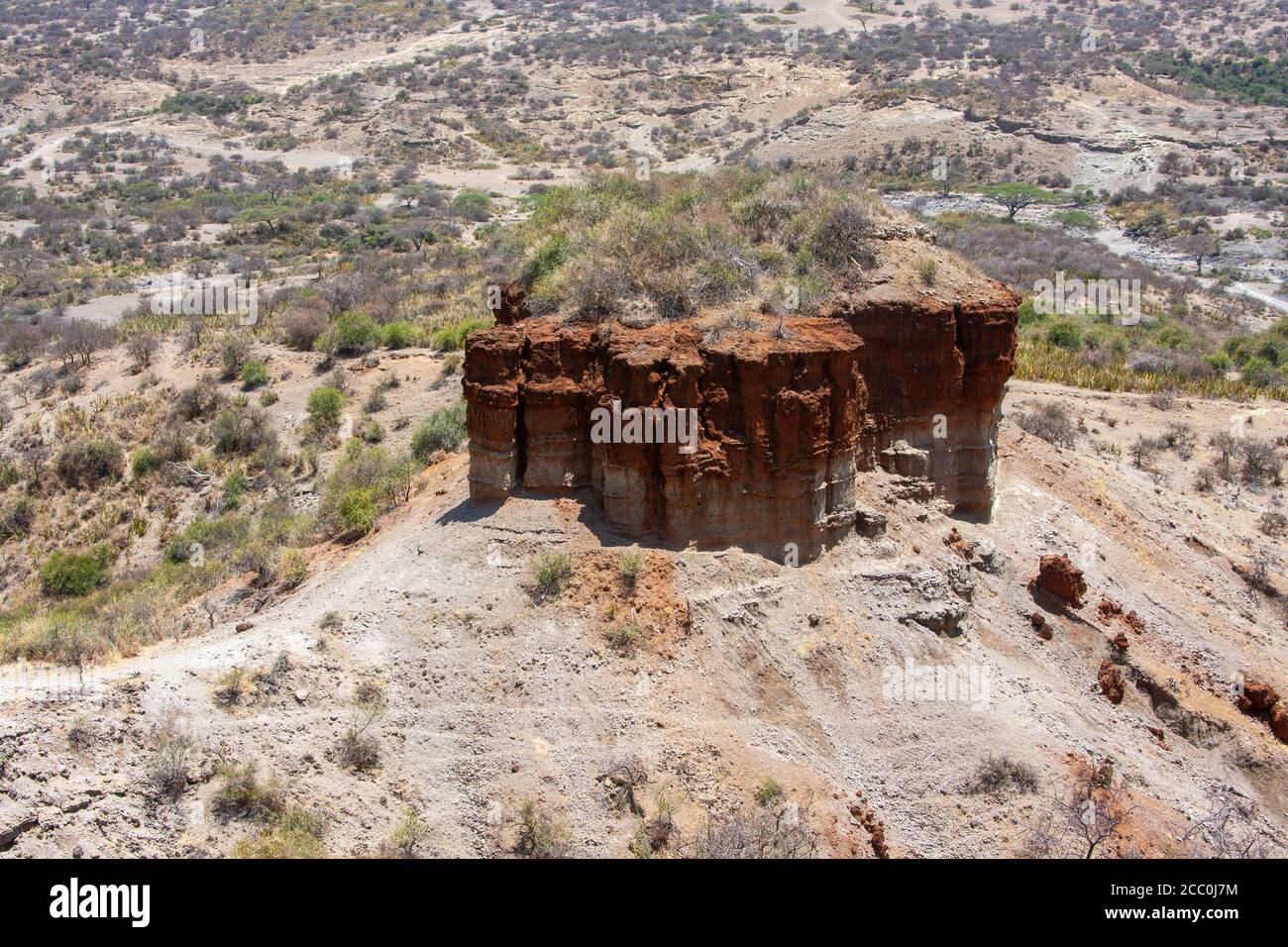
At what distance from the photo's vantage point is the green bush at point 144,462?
67.2 feet

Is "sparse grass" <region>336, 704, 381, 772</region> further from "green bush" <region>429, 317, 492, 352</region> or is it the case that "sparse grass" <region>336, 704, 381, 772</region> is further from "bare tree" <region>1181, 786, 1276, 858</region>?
"green bush" <region>429, 317, 492, 352</region>

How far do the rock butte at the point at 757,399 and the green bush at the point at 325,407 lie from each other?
34.9 ft

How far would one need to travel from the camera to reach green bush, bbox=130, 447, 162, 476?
20.5m

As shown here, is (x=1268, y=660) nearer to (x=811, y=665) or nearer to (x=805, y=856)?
(x=811, y=665)

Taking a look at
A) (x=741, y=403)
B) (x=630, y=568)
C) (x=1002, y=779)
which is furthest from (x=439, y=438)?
(x=1002, y=779)

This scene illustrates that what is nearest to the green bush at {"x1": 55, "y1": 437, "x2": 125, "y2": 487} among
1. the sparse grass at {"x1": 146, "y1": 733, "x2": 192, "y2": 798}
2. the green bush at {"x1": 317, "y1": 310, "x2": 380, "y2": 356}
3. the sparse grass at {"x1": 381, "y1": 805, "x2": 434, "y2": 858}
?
the green bush at {"x1": 317, "y1": 310, "x2": 380, "y2": 356}

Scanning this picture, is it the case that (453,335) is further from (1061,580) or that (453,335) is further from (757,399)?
(1061,580)

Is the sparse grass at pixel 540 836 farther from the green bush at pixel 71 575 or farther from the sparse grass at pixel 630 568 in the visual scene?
the green bush at pixel 71 575

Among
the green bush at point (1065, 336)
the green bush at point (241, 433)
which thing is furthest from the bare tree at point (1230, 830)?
the green bush at point (1065, 336)

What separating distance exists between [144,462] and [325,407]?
154 inches

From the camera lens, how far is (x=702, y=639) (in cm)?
1006

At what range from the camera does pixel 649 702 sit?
31.6 feet

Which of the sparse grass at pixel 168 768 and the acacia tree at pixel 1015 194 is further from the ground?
the acacia tree at pixel 1015 194

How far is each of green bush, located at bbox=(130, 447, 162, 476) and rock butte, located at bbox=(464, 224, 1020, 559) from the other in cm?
1211
